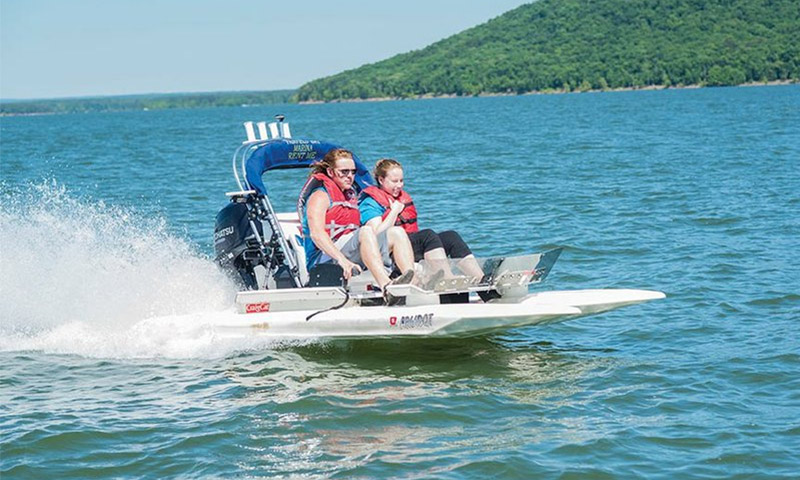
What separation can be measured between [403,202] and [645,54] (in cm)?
17203

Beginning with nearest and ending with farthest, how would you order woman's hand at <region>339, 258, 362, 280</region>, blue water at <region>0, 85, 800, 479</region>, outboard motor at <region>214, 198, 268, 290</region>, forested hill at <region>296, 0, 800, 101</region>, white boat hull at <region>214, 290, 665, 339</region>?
blue water at <region>0, 85, 800, 479</region>, white boat hull at <region>214, 290, 665, 339</region>, woman's hand at <region>339, 258, 362, 280</region>, outboard motor at <region>214, 198, 268, 290</region>, forested hill at <region>296, 0, 800, 101</region>

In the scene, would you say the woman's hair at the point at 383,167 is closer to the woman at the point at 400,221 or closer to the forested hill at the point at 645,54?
the woman at the point at 400,221

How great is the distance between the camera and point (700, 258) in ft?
46.6

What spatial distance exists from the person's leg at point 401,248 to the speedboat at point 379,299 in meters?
0.12

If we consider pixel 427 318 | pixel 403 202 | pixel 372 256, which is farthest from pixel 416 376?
pixel 403 202

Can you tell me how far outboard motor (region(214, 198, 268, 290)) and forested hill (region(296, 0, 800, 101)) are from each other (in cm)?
14566

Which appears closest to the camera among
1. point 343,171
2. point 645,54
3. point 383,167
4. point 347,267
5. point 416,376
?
point 416,376

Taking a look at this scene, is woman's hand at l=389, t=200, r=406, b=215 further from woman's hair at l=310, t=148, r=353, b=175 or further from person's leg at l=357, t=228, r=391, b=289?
woman's hair at l=310, t=148, r=353, b=175

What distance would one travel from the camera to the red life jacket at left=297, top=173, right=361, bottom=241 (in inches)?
387

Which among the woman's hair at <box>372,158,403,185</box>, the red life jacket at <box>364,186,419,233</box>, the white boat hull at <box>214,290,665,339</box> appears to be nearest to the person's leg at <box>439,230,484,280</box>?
the red life jacket at <box>364,186,419,233</box>

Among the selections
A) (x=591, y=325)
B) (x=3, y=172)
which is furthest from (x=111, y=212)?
(x=3, y=172)

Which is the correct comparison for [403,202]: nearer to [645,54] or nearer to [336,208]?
[336,208]

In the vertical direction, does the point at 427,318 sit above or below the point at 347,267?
below

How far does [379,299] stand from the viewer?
9742 millimetres
